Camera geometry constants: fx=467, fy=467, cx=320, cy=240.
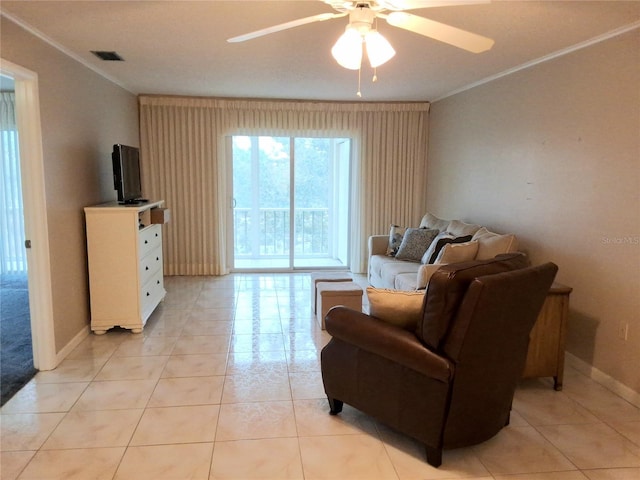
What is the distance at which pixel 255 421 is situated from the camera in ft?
A: 8.97

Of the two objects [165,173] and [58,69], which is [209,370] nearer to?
[58,69]

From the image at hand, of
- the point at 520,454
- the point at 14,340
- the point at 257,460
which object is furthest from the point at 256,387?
the point at 14,340

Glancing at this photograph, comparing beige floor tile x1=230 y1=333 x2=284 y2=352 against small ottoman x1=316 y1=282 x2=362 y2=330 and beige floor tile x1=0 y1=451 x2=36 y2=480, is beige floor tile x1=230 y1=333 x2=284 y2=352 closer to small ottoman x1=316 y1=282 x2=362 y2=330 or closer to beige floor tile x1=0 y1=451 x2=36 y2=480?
small ottoman x1=316 y1=282 x2=362 y2=330

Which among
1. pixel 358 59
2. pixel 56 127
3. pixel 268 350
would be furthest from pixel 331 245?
pixel 358 59

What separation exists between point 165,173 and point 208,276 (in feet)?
4.91

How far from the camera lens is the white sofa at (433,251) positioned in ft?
12.4

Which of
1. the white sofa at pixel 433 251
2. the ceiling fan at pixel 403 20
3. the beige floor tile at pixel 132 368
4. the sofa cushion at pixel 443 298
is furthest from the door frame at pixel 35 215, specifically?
the white sofa at pixel 433 251

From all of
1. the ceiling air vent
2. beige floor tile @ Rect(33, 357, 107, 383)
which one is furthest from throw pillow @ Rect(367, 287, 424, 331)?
the ceiling air vent

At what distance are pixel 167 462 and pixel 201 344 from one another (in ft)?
5.25

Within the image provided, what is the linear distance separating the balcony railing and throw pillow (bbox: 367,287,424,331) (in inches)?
189

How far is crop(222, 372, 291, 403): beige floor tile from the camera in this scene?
3.01 m

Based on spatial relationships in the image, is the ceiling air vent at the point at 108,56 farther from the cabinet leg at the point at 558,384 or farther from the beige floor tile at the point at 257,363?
the cabinet leg at the point at 558,384

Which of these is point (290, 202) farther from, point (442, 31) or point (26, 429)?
point (442, 31)

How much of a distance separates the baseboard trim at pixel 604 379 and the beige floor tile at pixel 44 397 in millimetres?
3500
